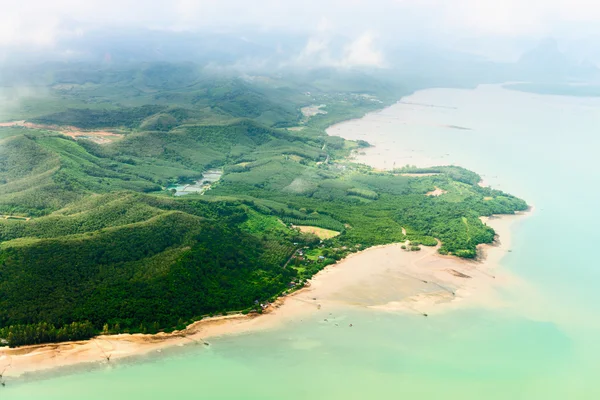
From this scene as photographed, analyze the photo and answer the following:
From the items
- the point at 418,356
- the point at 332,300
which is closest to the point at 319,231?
the point at 332,300

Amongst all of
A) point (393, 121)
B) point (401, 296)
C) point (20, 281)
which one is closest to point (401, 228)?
point (401, 296)

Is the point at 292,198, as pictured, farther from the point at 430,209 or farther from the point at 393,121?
the point at 393,121

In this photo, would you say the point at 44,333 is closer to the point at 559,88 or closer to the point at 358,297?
the point at 358,297

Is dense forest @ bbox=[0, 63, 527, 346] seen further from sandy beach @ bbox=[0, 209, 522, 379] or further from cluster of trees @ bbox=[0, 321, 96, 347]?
sandy beach @ bbox=[0, 209, 522, 379]

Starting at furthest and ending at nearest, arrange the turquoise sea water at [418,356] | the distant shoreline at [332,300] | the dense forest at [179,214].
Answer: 1. the dense forest at [179,214]
2. the distant shoreline at [332,300]
3. the turquoise sea water at [418,356]

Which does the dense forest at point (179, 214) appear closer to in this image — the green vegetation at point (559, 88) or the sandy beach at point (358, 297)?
the sandy beach at point (358, 297)

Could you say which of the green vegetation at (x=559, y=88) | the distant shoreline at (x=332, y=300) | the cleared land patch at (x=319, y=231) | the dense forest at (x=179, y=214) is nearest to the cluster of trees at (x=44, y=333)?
the dense forest at (x=179, y=214)
